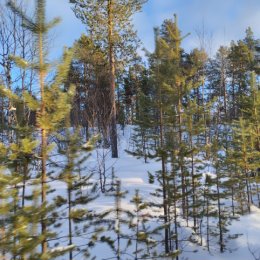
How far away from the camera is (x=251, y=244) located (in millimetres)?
14531

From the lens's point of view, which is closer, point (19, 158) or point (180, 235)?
point (19, 158)

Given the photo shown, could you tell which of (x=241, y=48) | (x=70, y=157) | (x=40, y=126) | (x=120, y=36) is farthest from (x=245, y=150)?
(x=241, y=48)

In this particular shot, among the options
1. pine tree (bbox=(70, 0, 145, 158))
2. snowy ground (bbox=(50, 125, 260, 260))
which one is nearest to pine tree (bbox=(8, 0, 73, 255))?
snowy ground (bbox=(50, 125, 260, 260))

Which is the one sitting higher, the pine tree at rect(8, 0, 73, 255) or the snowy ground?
the pine tree at rect(8, 0, 73, 255)

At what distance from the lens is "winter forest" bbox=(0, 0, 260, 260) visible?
18.9ft

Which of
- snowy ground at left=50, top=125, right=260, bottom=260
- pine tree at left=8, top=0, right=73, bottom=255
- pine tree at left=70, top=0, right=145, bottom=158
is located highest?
pine tree at left=70, top=0, right=145, bottom=158

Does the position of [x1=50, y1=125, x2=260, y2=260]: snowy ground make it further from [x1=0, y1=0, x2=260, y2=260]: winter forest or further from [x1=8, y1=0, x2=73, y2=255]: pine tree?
[x1=8, y1=0, x2=73, y2=255]: pine tree

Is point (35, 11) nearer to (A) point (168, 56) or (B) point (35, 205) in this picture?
(B) point (35, 205)

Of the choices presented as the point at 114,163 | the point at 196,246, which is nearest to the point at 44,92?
the point at 196,246

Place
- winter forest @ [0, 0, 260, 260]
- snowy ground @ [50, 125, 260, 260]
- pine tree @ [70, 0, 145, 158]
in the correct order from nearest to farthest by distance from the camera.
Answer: winter forest @ [0, 0, 260, 260]
snowy ground @ [50, 125, 260, 260]
pine tree @ [70, 0, 145, 158]

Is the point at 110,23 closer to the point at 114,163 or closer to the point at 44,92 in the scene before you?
the point at 114,163

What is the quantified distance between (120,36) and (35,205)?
1988cm

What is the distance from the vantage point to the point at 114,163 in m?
19.9

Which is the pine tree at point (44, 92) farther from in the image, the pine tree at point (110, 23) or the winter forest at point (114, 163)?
the pine tree at point (110, 23)
